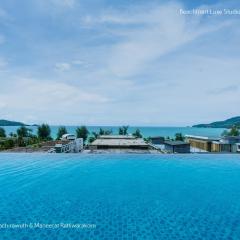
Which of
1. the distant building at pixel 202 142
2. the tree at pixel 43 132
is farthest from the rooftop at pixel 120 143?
the tree at pixel 43 132

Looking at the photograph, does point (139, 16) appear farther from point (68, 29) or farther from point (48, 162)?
point (48, 162)

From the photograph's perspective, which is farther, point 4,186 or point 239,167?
point 239,167

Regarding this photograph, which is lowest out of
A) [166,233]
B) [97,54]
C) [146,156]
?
[166,233]

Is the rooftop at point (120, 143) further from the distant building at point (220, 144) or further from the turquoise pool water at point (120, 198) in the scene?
the distant building at point (220, 144)

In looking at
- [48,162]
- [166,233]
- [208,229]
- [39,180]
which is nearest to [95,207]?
[166,233]

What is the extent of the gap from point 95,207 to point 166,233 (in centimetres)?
278

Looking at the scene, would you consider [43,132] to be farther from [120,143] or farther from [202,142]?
[202,142]

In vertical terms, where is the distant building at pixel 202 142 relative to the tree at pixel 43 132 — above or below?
below

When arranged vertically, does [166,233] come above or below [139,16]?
below

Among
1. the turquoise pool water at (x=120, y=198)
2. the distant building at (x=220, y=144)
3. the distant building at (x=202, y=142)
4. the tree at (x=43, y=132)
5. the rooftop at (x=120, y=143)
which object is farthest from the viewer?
the tree at (x=43, y=132)

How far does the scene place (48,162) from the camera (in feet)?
55.2

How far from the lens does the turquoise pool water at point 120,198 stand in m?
7.09

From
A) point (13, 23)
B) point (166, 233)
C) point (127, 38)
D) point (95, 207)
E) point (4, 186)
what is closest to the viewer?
point (166, 233)

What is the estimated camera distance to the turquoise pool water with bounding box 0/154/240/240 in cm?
709
